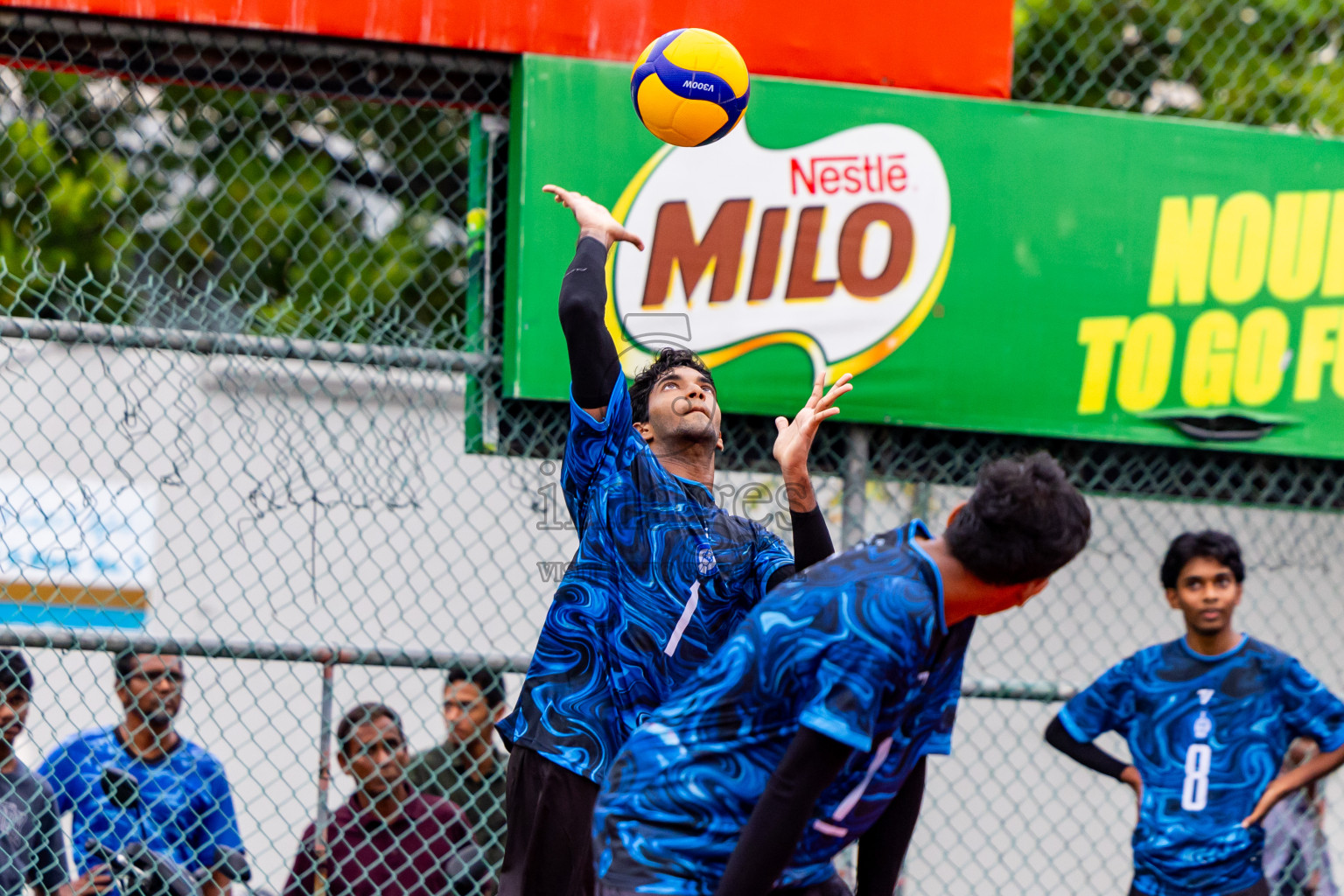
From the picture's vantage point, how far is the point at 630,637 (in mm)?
3613

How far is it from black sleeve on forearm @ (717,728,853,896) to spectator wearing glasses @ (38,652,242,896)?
3235mm

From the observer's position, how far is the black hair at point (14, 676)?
4.81m

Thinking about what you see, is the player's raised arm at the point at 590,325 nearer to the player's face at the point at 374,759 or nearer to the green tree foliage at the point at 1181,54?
the player's face at the point at 374,759

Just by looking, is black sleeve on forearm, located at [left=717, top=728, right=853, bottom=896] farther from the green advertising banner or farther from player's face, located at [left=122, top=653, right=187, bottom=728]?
player's face, located at [left=122, top=653, right=187, bottom=728]

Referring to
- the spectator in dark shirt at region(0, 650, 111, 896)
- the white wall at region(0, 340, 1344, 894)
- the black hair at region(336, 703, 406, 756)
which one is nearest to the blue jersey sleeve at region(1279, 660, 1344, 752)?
the white wall at region(0, 340, 1344, 894)

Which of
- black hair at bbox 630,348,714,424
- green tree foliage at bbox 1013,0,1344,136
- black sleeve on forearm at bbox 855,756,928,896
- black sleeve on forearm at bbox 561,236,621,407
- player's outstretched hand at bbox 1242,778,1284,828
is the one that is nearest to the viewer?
black sleeve on forearm at bbox 855,756,928,896

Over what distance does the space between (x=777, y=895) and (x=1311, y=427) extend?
376cm

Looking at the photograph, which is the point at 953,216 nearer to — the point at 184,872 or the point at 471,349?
the point at 471,349

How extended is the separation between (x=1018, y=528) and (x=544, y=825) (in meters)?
Answer: 1.70

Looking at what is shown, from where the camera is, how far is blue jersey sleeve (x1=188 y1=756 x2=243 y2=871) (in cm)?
522

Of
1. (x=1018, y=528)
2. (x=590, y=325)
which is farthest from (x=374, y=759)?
(x=1018, y=528)

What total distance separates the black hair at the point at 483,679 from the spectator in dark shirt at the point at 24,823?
140cm

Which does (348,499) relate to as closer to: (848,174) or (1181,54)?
(848,174)

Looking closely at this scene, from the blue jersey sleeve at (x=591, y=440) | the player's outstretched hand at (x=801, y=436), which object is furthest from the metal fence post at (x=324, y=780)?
the player's outstretched hand at (x=801, y=436)
